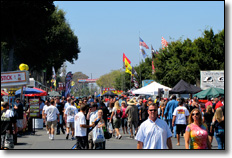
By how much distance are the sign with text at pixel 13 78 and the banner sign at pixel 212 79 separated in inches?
414

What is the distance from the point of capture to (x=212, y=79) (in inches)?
977

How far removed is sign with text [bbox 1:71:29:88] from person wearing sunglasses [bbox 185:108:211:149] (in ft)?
24.4

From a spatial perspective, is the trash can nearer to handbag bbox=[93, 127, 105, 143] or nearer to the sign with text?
the sign with text

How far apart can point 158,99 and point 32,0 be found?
30.2ft

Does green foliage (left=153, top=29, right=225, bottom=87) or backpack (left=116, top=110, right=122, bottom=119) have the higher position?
green foliage (left=153, top=29, right=225, bottom=87)

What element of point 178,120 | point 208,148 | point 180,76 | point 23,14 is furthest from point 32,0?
point 180,76

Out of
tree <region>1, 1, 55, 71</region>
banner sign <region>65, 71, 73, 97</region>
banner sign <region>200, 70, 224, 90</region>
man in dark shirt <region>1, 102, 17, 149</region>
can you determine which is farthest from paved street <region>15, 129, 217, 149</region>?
banner sign <region>65, 71, 73, 97</region>

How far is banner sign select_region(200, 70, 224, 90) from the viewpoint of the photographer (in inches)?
910

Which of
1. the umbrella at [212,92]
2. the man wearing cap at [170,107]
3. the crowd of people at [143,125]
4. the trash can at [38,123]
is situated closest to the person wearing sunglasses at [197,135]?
the crowd of people at [143,125]

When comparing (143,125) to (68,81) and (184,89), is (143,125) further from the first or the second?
(68,81)

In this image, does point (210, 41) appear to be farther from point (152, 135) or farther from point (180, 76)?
point (152, 135)

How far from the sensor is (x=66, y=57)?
56.6 meters

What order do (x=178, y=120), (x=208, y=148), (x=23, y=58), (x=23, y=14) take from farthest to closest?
(x=23, y=58)
(x=23, y=14)
(x=178, y=120)
(x=208, y=148)

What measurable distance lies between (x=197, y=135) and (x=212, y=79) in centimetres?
1721
